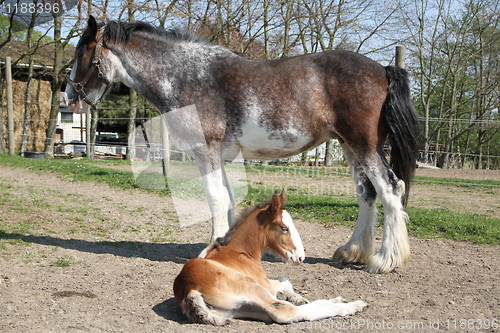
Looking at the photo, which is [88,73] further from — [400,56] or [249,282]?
[400,56]

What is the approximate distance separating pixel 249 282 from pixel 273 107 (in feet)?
6.51

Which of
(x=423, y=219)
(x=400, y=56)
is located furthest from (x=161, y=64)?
(x=423, y=219)

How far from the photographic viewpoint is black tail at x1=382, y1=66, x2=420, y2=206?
460 centimetres

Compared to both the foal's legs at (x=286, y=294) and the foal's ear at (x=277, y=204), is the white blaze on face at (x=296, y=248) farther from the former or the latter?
the foal's legs at (x=286, y=294)

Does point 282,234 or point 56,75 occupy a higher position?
point 56,75

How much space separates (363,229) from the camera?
498 centimetres

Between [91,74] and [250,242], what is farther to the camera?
[91,74]

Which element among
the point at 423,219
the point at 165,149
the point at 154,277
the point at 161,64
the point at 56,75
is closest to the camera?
the point at 154,277

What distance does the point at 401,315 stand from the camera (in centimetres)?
345

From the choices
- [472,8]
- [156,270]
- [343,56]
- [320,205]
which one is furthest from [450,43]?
[156,270]

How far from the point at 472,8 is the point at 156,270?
25.2 m

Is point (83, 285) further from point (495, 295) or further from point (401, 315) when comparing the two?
point (495, 295)

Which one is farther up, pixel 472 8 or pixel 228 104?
pixel 472 8

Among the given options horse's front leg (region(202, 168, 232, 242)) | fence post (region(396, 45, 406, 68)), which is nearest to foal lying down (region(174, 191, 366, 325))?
horse's front leg (region(202, 168, 232, 242))
